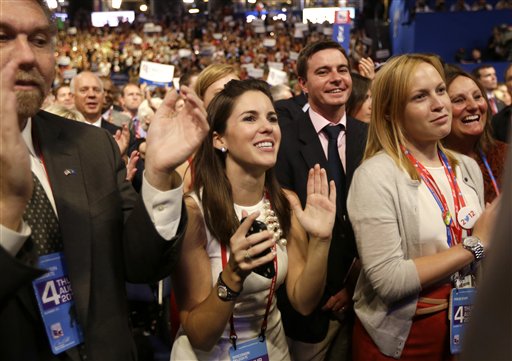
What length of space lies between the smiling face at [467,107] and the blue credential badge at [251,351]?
1.53 meters

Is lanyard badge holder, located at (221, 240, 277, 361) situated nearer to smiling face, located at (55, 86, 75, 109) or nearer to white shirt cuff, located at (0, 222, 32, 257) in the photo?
white shirt cuff, located at (0, 222, 32, 257)

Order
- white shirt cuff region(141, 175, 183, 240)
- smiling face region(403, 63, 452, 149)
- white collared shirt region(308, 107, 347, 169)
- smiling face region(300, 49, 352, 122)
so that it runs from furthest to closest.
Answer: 1. smiling face region(300, 49, 352, 122)
2. white collared shirt region(308, 107, 347, 169)
3. smiling face region(403, 63, 452, 149)
4. white shirt cuff region(141, 175, 183, 240)

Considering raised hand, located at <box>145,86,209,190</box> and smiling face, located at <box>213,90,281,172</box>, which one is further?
smiling face, located at <box>213,90,281,172</box>

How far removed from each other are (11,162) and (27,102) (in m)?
0.25

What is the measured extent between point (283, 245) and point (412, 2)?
16.6m

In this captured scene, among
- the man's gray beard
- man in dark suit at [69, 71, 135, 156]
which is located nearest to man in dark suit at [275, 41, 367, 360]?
the man's gray beard

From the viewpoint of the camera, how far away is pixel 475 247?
84.4 inches

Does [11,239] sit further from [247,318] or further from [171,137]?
[247,318]

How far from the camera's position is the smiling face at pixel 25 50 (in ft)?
4.58

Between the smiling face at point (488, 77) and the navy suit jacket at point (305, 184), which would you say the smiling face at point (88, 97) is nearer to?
the navy suit jacket at point (305, 184)

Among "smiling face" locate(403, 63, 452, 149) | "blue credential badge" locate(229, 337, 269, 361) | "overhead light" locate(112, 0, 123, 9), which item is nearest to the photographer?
"blue credential badge" locate(229, 337, 269, 361)

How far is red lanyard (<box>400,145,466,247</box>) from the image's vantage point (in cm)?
227

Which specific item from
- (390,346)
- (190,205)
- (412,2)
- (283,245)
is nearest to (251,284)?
(283,245)

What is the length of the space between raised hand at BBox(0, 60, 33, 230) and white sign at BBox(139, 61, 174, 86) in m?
6.21
